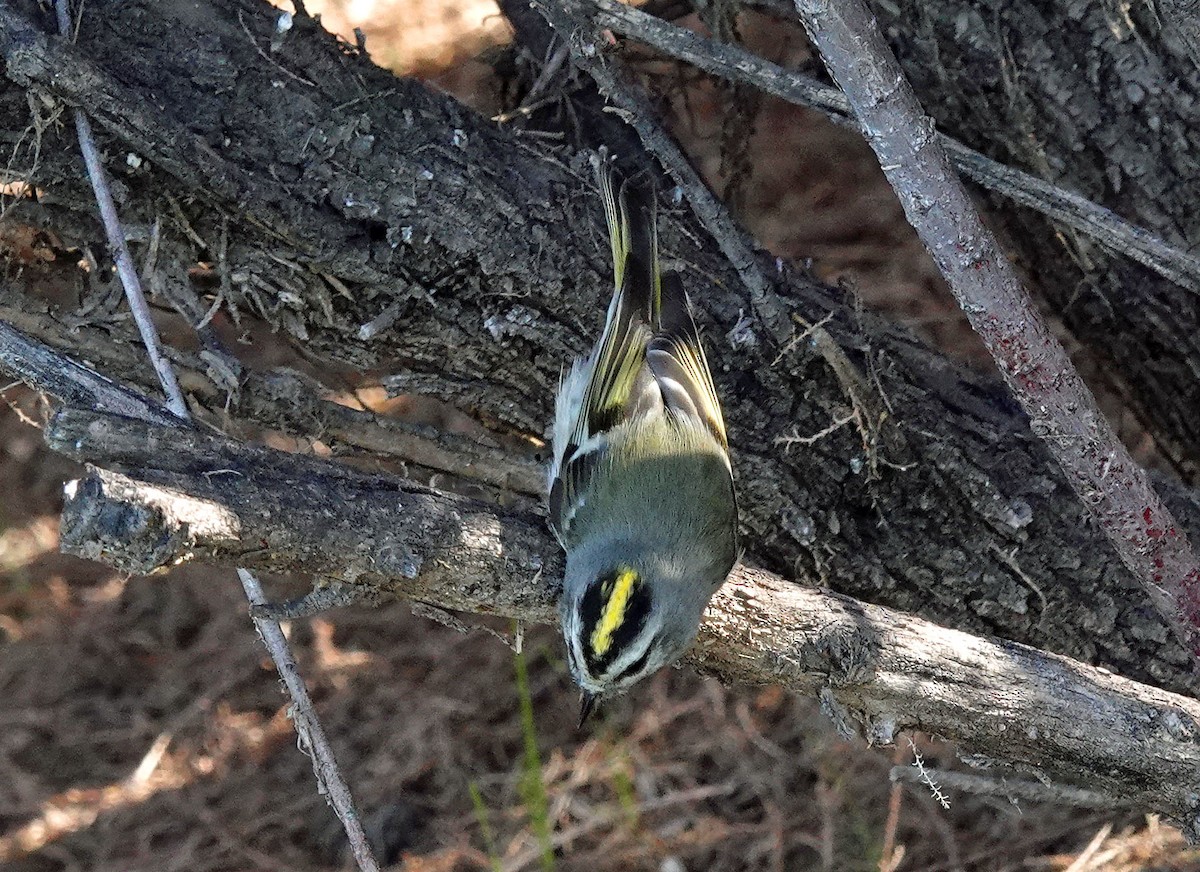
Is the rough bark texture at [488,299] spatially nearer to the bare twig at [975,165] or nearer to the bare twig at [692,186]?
the bare twig at [692,186]

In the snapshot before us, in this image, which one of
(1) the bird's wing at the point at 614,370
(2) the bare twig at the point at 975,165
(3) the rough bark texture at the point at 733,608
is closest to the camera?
(3) the rough bark texture at the point at 733,608

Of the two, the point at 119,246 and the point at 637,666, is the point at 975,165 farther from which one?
the point at 119,246

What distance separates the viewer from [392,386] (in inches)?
113

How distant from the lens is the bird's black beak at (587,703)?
2832 mm

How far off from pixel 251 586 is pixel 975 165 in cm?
183

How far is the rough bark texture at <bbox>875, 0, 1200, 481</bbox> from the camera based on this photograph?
9.32ft

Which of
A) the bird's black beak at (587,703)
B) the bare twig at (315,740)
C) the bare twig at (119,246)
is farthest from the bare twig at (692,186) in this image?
the bare twig at (315,740)

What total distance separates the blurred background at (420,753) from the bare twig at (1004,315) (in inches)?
54.7

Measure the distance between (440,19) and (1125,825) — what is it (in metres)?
4.11

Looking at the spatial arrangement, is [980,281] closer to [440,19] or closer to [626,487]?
[626,487]

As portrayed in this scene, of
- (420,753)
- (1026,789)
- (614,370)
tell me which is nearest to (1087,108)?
(614,370)

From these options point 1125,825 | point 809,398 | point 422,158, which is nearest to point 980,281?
point 809,398

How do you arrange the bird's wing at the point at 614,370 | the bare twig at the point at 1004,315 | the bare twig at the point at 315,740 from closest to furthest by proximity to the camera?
1. the bare twig at the point at 1004,315
2. the bare twig at the point at 315,740
3. the bird's wing at the point at 614,370

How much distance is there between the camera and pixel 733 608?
8.02 ft
